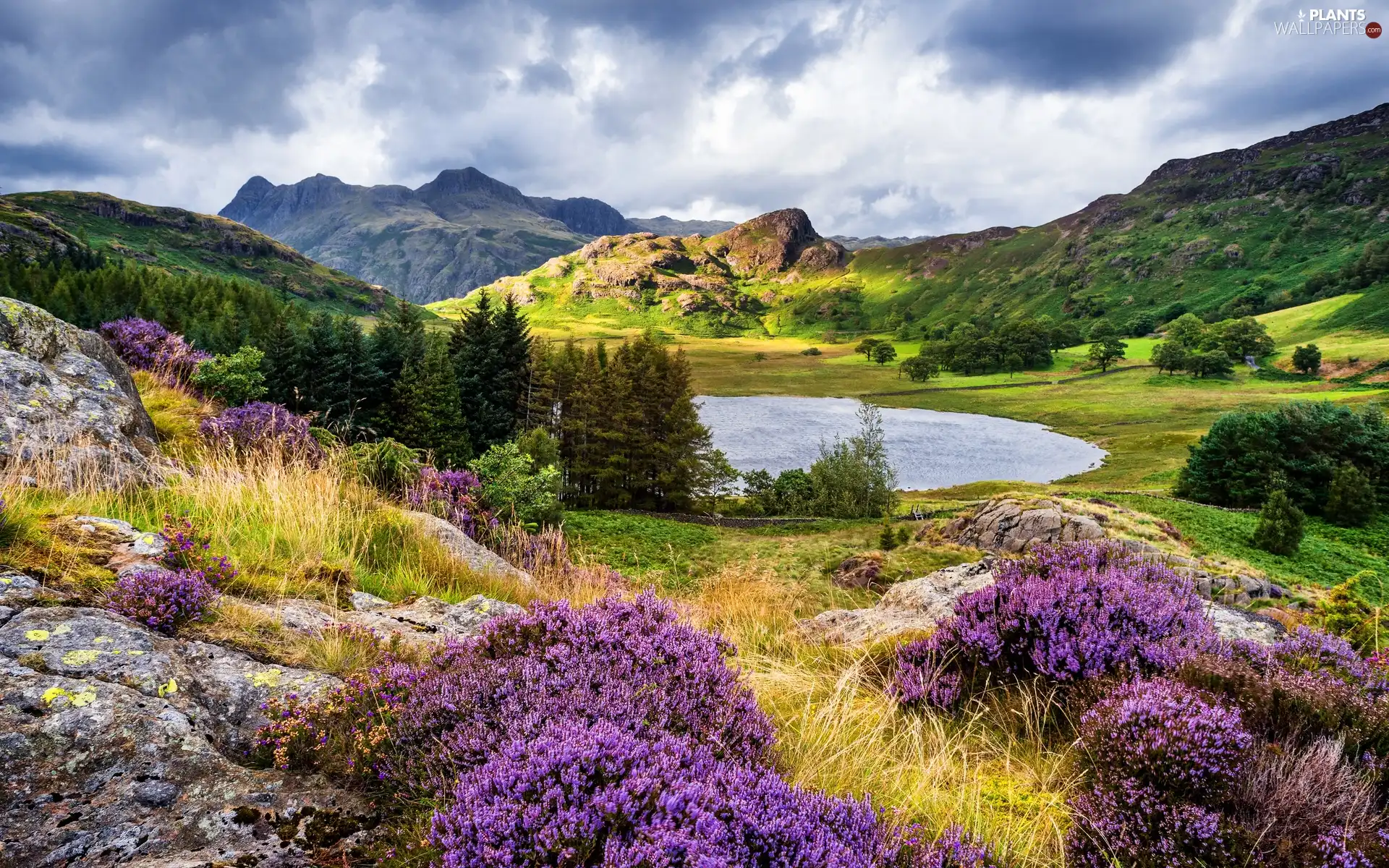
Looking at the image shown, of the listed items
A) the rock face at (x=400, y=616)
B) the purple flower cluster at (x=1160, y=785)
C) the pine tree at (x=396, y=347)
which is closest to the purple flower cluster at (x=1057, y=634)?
the purple flower cluster at (x=1160, y=785)

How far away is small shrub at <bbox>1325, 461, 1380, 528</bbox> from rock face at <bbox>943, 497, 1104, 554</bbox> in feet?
59.9

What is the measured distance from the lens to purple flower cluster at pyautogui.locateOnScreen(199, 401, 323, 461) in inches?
354

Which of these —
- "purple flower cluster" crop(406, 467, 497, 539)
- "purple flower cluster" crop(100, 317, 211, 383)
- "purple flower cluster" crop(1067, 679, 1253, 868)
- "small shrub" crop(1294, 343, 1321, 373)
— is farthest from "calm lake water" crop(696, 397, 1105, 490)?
"purple flower cluster" crop(1067, 679, 1253, 868)

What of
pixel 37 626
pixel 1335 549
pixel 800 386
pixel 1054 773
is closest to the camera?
pixel 37 626

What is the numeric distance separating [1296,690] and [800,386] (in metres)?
149

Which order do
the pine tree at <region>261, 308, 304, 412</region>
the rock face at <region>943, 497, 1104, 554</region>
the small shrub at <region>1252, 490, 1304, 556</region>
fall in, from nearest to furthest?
the rock face at <region>943, 497, 1104, 554</region>, the small shrub at <region>1252, 490, 1304, 556</region>, the pine tree at <region>261, 308, 304, 412</region>

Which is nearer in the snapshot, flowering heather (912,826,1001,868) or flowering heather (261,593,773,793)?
flowering heather (912,826,1001,868)

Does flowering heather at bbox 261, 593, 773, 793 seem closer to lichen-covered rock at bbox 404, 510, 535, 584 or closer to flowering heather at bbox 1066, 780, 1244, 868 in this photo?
flowering heather at bbox 1066, 780, 1244, 868

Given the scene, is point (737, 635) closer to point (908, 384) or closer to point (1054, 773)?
point (1054, 773)

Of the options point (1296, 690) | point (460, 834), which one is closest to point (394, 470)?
point (460, 834)

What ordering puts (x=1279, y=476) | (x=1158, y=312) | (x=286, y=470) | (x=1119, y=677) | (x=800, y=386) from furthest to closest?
1. (x=1158, y=312)
2. (x=800, y=386)
3. (x=1279, y=476)
4. (x=286, y=470)
5. (x=1119, y=677)

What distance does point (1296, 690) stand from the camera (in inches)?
118

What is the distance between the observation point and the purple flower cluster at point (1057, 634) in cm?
379

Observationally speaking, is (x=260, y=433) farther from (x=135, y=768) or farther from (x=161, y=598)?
(x=135, y=768)
